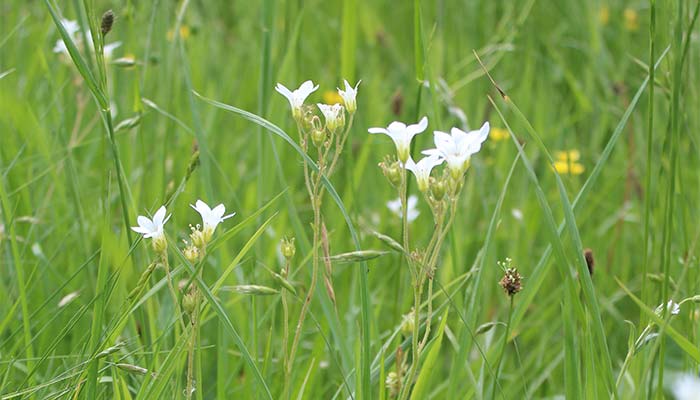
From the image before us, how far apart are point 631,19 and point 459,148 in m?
3.35

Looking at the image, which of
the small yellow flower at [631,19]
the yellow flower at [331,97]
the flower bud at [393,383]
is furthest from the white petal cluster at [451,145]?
the small yellow flower at [631,19]

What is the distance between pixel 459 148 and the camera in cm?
108

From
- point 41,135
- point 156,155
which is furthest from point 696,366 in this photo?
point 156,155

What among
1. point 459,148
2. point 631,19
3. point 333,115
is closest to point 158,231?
point 333,115

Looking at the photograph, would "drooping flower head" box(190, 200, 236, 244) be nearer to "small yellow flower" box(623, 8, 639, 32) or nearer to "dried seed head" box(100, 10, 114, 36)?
"dried seed head" box(100, 10, 114, 36)

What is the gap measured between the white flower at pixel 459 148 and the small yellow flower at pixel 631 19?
3196 millimetres

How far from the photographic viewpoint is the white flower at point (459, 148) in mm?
1065

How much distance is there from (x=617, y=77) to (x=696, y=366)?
1850mm

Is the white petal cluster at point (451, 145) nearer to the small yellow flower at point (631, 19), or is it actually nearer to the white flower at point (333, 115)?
the white flower at point (333, 115)

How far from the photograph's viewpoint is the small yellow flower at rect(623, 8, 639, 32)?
4.05 m

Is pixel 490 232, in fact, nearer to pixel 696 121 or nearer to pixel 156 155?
pixel 696 121

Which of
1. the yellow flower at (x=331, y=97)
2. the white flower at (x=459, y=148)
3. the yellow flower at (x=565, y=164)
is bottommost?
the yellow flower at (x=331, y=97)

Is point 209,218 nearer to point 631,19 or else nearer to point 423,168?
point 423,168

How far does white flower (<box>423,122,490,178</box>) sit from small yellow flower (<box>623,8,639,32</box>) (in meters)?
3.20
